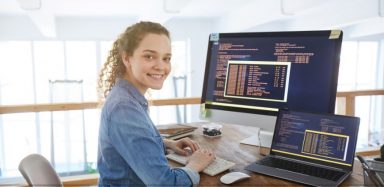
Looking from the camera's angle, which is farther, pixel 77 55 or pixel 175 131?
pixel 77 55

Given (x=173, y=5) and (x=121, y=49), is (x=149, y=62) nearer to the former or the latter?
(x=121, y=49)

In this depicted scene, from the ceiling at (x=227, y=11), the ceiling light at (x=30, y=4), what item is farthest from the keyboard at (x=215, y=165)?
the ceiling light at (x=30, y=4)

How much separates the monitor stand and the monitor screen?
0.19ft

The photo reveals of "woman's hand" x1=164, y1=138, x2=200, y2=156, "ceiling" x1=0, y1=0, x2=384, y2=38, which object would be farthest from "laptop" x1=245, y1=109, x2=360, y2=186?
"ceiling" x1=0, y1=0, x2=384, y2=38

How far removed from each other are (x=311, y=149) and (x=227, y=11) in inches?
215

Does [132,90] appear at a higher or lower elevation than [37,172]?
higher

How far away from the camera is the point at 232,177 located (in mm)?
1051

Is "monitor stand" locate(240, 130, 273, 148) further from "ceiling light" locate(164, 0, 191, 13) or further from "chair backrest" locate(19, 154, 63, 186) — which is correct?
"ceiling light" locate(164, 0, 191, 13)

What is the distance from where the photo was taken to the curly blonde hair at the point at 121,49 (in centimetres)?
117

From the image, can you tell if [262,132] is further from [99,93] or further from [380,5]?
[380,5]

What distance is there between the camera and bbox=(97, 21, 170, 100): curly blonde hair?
117 cm

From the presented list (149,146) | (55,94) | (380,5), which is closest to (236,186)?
(149,146)

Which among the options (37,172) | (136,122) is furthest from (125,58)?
(37,172)

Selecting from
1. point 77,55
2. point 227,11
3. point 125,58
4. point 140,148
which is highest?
point 227,11
